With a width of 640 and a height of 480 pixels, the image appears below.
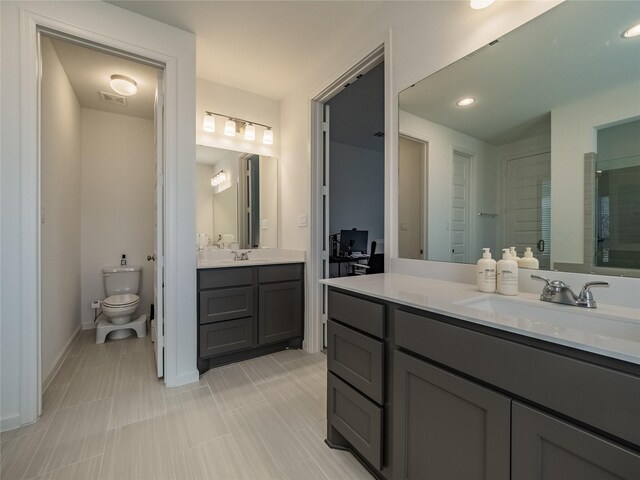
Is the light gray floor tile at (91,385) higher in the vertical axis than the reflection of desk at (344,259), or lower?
lower

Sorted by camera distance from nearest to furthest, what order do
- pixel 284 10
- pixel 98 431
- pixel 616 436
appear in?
pixel 616 436 → pixel 98 431 → pixel 284 10

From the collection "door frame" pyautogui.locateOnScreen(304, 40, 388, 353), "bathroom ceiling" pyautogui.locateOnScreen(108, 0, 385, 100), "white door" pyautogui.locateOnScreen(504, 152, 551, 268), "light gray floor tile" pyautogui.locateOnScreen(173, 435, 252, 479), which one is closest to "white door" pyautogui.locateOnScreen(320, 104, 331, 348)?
"door frame" pyautogui.locateOnScreen(304, 40, 388, 353)

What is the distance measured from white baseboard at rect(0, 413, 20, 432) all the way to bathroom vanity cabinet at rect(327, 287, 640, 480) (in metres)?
1.82

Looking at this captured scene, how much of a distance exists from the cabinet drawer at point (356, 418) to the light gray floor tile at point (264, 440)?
9.9 inches

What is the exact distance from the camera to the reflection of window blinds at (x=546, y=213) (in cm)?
114

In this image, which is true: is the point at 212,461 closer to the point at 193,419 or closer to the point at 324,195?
the point at 193,419

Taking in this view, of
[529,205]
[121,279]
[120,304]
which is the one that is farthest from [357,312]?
[121,279]

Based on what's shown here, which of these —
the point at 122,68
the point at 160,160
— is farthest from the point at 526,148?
the point at 122,68

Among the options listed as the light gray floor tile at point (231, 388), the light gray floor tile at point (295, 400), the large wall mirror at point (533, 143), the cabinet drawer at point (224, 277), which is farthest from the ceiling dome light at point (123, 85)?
the light gray floor tile at point (295, 400)

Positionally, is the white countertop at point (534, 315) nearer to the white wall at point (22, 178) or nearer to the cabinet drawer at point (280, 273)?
the cabinet drawer at point (280, 273)

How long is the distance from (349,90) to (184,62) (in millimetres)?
1719

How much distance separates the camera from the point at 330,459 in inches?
54.4

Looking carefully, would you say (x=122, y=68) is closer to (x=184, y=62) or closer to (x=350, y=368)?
(x=184, y=62)

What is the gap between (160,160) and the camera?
208 cm
